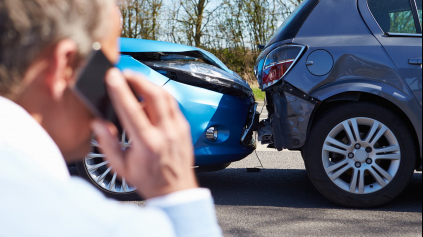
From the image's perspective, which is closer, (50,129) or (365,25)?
(50,129)

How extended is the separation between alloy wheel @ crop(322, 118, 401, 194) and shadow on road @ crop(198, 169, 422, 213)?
0.21 metres

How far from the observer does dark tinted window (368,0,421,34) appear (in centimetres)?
291

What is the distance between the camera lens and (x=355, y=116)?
3033mm

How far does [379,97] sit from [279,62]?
724 millimetres

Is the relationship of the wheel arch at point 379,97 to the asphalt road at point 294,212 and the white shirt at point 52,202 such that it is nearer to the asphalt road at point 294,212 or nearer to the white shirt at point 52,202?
the asphalt road at point 294,212

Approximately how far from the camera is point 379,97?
300 centimetres

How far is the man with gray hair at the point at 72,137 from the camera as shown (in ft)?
1.46

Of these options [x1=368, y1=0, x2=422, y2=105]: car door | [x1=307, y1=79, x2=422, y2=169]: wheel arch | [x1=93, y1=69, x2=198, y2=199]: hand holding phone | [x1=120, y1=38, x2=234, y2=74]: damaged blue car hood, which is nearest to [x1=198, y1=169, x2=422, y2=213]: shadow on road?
[x1=307, y1=79, x2=422, y2=169]: wheel arch

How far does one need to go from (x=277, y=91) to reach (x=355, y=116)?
1.87 ft

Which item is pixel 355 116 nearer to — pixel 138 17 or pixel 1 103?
pixel 1 103

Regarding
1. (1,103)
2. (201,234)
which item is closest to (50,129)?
(1,103)

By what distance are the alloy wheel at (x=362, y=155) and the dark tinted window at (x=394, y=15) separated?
635 mm

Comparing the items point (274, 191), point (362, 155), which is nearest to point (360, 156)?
point (362, 155)

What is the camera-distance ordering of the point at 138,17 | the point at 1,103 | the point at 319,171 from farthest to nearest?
1. the point at 138,17
2. the point at 319,171
3. the point at 1,103
